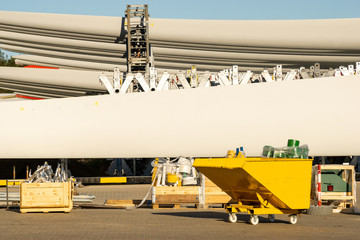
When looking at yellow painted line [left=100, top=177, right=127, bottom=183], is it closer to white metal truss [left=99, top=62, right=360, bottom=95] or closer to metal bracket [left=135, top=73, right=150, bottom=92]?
white metal truss [left=99, top=62, right=360, bottom=95]

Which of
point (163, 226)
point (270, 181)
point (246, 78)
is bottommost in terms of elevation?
point (163, 226)

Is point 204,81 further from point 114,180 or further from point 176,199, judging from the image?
point 176,199

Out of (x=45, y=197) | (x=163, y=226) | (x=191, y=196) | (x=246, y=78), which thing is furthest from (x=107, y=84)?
(x=163, y=226)

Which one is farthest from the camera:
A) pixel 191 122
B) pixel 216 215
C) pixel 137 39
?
pixel 137 39

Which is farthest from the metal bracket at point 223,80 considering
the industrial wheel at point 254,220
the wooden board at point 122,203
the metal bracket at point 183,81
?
the industrial wheel at point 254,220

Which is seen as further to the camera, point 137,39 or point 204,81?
point 137,39

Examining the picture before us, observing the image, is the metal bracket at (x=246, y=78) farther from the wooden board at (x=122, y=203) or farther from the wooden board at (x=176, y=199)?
the wooden board at (x=176, y=199)

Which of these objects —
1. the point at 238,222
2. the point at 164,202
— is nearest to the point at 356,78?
the point at 164,202

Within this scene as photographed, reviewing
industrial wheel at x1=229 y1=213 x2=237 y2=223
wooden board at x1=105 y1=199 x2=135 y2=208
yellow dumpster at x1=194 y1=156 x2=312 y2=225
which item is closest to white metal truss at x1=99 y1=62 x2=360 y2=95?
wooden board at x1=105 y1=199 x2=135 y2=208

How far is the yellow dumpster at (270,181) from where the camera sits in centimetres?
1137

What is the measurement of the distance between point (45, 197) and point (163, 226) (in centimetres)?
457

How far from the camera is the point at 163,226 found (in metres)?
11.9

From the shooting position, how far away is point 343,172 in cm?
1620

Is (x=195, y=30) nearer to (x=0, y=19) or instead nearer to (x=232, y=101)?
(x=232, y=101)
